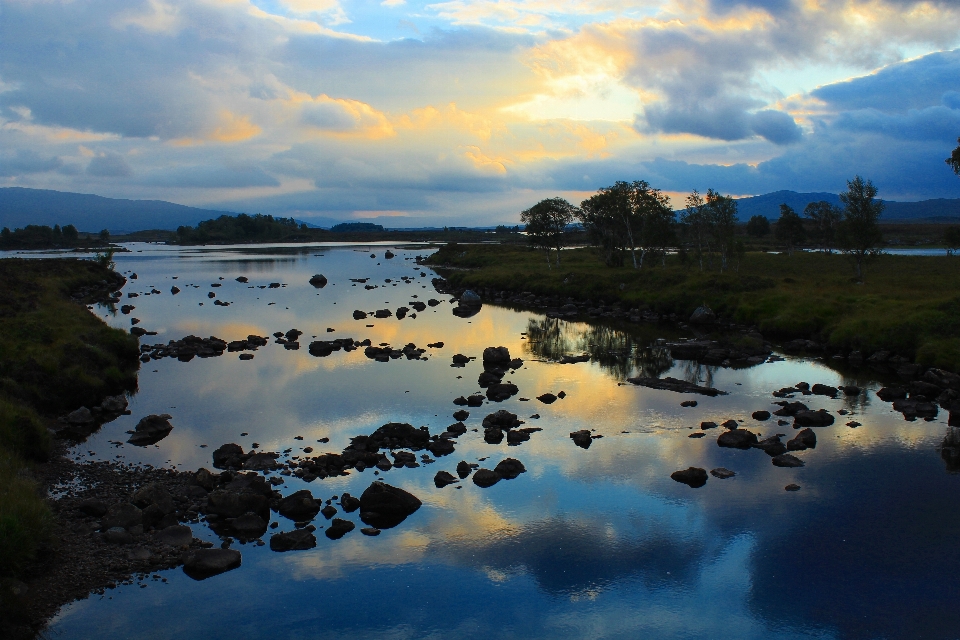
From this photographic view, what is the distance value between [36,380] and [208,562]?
70.4 ft

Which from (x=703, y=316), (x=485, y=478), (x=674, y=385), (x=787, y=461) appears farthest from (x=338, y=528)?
(x=703, y=316)

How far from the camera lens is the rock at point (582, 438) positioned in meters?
29.9

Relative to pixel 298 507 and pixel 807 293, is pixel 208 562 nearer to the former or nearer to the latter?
pixel 298 507

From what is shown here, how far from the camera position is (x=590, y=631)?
55.9 ft

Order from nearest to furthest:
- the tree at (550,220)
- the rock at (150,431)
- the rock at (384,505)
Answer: the rock at (384,505) → the rock at (150,431) → the tree at (550,220)

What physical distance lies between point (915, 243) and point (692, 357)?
15378 centimetres

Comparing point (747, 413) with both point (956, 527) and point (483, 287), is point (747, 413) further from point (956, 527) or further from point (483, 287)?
point (483, 287)

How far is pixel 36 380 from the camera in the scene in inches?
1336

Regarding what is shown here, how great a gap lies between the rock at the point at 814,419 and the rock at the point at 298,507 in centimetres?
2379

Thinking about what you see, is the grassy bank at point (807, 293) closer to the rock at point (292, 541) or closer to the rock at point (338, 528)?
the rock at point (338, 528)

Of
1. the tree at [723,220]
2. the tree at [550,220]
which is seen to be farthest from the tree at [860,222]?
the tree at [550,220]

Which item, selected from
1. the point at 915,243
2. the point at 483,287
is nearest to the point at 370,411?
the point at 483,287

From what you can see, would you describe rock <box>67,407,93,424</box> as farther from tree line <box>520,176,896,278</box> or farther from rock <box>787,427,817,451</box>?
tree line <box>520,176,896,278</box>

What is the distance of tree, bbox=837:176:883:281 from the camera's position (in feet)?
240
